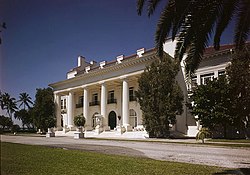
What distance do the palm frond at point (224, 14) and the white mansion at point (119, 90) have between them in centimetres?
1985

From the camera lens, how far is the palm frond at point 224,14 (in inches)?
282

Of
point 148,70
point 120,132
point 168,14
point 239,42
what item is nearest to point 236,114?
point 148,70

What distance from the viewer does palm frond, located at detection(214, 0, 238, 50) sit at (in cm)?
716

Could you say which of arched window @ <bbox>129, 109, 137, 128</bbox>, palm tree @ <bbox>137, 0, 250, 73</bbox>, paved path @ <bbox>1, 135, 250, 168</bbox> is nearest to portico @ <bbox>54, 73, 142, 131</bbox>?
arched window @ <bbox>129, 109, 137, 128</bbox>

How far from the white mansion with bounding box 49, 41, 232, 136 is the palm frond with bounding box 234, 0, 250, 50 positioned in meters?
19.5

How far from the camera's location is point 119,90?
45.9m

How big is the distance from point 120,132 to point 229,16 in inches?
1192

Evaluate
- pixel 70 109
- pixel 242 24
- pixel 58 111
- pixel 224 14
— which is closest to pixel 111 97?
pixel 70 109

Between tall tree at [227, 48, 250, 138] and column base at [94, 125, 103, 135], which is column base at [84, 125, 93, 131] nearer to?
column base at [94, 125, 103, 135]

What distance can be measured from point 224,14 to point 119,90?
3868 cm

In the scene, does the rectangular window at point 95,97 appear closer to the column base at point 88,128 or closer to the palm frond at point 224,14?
the column base at point 88,128

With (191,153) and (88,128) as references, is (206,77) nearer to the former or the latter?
(191,153)

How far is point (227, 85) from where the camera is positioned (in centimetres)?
2642

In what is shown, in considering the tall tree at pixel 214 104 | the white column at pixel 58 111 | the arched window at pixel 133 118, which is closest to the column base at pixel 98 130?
the arched window at pixel 133 118
